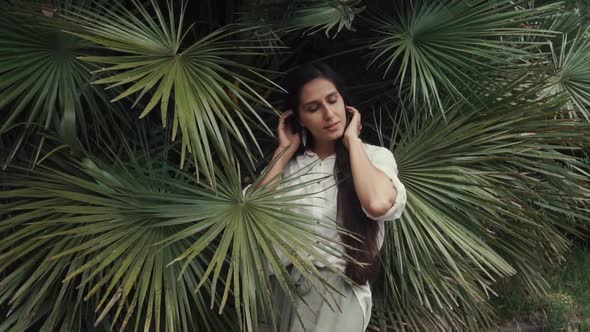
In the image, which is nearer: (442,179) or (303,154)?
(303,154)

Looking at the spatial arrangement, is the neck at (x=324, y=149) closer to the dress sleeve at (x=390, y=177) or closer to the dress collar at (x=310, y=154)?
the dress collar at (x=310, y=154)

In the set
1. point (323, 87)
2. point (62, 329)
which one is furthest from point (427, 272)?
point (62, 329)

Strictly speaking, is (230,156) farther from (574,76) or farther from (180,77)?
(574,76)

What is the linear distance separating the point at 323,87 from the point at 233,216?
0.62m

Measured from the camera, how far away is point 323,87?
9.97ft

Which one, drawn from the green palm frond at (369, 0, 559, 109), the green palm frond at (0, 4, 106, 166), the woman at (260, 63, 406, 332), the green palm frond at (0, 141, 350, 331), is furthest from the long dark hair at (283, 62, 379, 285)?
the green palm frond at (0, 4, 106, 166)

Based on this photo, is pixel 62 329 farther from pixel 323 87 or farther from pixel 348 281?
pixel 323 87

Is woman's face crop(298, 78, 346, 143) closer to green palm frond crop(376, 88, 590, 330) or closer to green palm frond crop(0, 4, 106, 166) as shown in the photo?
green palm frond crop(376, 88, 590, 330)

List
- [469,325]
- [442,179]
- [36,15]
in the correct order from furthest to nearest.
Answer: [469,325], [442,179], [36,15]

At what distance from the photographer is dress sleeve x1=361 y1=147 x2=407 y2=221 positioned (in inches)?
112

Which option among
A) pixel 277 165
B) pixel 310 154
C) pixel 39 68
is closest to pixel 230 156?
pixel 277 165

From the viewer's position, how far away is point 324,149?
3.14 meters

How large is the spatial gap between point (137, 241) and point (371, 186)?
955 millimetres

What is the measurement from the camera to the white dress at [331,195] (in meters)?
2.89
